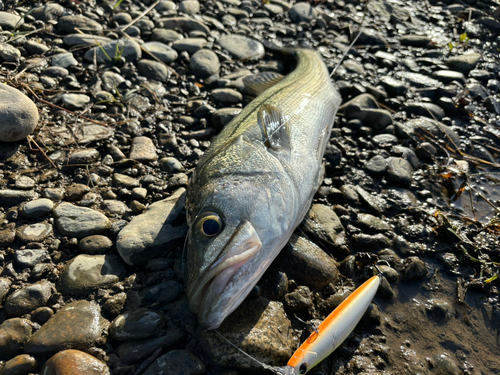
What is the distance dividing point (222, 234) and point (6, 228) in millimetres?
2160

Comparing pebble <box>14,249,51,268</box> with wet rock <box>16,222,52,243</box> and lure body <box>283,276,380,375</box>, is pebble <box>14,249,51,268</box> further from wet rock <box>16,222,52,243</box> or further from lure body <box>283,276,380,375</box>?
lure body <box>283,276,380,375</box>

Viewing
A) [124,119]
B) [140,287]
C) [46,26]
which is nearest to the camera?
[140,287]

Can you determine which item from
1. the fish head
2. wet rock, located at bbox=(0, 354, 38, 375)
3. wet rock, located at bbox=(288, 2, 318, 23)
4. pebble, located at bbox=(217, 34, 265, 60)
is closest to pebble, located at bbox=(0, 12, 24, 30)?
pebble, located at bbox=(217, 34, 265, 60)

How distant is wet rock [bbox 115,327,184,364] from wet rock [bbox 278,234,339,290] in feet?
3.75

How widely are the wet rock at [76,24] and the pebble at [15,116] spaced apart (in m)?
2.51

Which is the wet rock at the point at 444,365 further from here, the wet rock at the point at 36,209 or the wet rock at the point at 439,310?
the wet rock at the point at 36,209

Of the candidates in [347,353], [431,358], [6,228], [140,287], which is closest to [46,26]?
[6,228]

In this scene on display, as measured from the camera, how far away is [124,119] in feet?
16.4

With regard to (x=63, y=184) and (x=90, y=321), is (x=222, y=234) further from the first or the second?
(x=63, y=184)

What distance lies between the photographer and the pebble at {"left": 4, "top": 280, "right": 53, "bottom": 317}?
2.84 meters

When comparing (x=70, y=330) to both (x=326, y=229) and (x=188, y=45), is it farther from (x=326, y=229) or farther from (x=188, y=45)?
(x=188, y=45)

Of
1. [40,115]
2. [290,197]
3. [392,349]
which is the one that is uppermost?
[290,197]

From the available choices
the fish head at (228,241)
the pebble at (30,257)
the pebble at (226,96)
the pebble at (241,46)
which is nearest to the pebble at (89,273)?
the pebble at (30,257)

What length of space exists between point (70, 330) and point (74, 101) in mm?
3303
